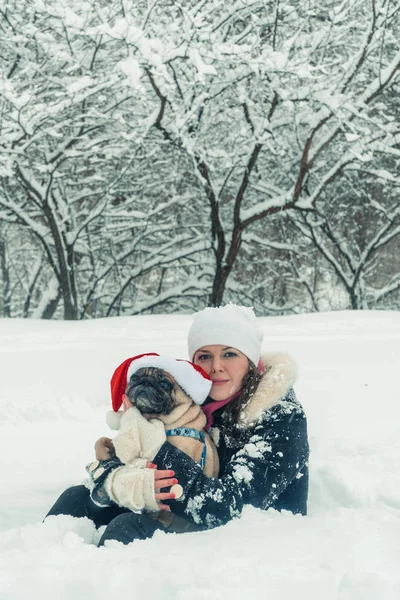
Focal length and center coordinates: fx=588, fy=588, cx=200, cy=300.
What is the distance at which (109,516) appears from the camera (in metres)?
2.29

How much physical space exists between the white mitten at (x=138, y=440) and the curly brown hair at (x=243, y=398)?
0.31 metres

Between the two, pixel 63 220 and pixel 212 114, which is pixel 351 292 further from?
pixel 63 220

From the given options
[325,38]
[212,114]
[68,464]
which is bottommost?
[68,464]

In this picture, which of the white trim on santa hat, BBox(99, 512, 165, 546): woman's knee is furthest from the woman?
the white trim on santa hat

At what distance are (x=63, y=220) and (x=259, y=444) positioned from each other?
727 centimetres

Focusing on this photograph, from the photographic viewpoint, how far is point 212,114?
8.52 m

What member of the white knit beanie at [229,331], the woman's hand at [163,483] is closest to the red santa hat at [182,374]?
the white knit beanie at [229,331]

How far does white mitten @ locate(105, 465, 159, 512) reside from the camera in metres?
1.99

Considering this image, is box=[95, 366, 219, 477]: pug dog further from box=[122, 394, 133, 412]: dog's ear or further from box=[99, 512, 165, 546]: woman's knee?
box=[99, 512, 165, 546]: woman's knee

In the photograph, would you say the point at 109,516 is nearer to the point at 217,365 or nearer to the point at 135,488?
the point at 135,488

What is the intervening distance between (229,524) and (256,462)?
23cm

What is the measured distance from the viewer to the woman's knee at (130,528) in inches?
77.5

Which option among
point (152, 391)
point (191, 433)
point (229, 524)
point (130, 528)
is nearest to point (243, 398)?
point (191, 433)

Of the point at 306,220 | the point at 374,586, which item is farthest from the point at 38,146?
the point at 374,586
